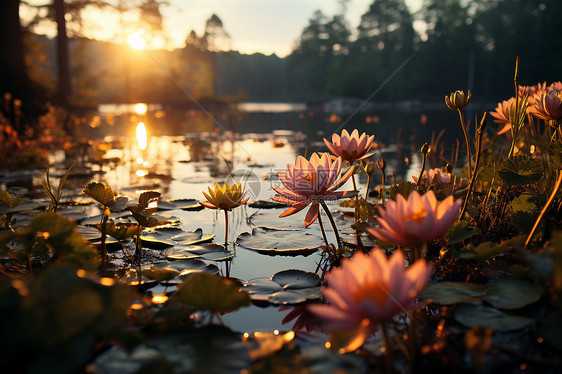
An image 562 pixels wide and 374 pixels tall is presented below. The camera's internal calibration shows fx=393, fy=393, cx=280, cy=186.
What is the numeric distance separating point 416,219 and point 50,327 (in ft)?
2.77

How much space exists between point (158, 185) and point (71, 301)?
2824 mm

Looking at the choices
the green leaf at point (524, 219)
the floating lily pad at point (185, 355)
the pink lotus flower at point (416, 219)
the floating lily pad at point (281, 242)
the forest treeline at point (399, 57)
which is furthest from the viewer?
the forest treeline at point (399, 57)

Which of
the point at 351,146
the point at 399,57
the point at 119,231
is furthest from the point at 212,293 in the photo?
the point at 399,57

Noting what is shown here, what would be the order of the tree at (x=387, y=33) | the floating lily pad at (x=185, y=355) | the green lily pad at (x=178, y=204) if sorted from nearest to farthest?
the floating lily pad at (x=185, y=355) < the green lily pad at (x=178, y=204) < the tree at (x=387, y=33)

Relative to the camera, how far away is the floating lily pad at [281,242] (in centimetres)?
183

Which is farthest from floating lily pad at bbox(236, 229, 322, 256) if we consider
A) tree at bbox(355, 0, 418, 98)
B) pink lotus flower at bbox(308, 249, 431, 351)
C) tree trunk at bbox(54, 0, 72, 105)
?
tree at bbox(355, 0, 418, 98)

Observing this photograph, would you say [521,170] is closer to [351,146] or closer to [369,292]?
[351,146]

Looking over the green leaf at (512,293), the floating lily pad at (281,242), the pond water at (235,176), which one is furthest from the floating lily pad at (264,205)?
the green leaf at (512,293)

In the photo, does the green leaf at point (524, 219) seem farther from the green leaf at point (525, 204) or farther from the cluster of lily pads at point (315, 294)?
the green leaf at point (525, 204)

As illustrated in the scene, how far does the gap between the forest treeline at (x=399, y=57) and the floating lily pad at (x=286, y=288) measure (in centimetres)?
1718

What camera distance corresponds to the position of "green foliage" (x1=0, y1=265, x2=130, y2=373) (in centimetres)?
67

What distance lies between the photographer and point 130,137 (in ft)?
25.1

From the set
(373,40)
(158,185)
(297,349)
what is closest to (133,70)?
(373,40)

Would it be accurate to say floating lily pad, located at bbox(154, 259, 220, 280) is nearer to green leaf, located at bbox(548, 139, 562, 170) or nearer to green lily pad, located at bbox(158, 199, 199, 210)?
green lily pad, located at bbox(158, 199, 199, 210)
